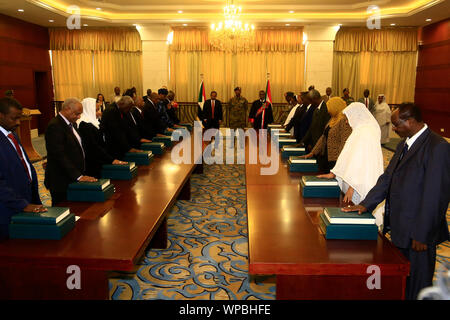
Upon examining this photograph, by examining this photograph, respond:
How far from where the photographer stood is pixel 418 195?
230 cm

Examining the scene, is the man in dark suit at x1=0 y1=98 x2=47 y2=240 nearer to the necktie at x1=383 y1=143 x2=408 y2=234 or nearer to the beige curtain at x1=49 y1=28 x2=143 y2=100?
the necktie at x1=383 y1=143 x2=408 y2=234

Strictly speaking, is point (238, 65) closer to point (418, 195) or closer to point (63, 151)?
point (63, 151)

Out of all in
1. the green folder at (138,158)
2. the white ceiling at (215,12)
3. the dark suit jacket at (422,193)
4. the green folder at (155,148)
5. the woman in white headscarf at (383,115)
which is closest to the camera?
the dark suit jacket at (422,193)

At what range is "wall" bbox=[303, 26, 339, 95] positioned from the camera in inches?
458

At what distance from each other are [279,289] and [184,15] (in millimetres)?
10304

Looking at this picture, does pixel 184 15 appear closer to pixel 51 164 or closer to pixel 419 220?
pixel 51 164

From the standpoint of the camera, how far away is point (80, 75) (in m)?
13.0

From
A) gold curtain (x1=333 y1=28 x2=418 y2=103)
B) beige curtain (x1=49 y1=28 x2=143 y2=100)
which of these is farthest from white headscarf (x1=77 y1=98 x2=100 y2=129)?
gold curtain (x1=333 y1=28 x2=418 y2=103)

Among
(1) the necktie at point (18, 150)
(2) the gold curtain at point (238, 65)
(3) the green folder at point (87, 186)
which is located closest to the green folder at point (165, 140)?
(3) the green folder at point (87, 186)

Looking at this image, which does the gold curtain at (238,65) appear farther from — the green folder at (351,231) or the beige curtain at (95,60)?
the green folder at (351,231)

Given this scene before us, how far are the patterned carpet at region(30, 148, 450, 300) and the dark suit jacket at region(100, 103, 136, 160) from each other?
104cm

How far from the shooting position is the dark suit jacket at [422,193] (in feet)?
7.30

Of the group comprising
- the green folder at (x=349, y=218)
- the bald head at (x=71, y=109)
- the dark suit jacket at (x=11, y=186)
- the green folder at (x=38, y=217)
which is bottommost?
the green folder at (x=349, y=218)

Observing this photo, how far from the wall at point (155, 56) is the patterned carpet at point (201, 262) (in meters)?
7.13
